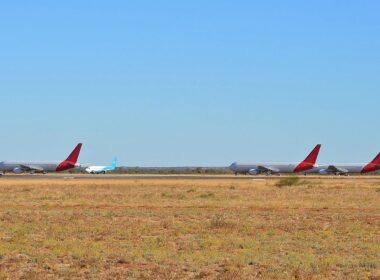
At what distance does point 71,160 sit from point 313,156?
4638 cm

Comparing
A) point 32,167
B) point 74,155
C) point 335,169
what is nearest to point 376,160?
point 335,169

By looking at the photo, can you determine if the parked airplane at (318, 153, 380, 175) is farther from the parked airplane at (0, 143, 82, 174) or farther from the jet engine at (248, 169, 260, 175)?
the parked airplane at (0, 143, 82, 174)

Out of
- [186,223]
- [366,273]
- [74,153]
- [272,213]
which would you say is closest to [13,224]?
[186,223]

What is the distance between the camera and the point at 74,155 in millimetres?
141000

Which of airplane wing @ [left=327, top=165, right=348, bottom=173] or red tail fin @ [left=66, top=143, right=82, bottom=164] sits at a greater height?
red tail fin @ [left=66, top=143, right=82, bottom=164]

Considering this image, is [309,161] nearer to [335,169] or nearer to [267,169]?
[267,169]

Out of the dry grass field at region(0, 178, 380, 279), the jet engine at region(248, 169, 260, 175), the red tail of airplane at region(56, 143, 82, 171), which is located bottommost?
the dry grass field at region(0, 178, 380, 279)

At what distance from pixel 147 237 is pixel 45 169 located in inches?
4962

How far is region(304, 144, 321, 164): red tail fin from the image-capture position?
14262cm

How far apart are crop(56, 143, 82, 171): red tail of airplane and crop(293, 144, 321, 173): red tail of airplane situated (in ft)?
142

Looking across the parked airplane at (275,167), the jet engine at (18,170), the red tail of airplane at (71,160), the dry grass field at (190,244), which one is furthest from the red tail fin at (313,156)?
the dry grass field at (190,244)

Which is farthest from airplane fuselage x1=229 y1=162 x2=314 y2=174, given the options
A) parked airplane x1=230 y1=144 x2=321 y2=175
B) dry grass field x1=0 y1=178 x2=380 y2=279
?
dry grass field x1=0 y1=178 x2=380 y2=279

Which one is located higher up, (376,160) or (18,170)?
(376,160)

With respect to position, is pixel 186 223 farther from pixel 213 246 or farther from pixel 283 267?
pixel 283 267
